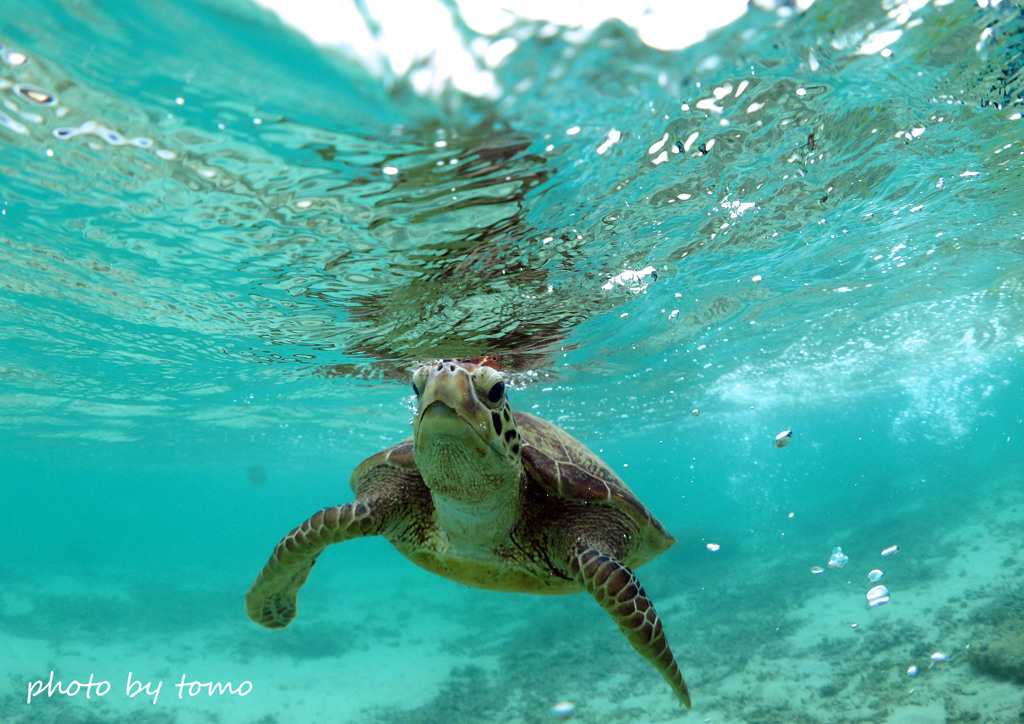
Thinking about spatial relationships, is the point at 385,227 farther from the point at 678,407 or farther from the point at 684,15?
the point at 678,407

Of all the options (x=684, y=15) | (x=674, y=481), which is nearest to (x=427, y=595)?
(x=684, y=15)

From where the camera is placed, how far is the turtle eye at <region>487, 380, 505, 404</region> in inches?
151

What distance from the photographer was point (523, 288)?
28.8ft

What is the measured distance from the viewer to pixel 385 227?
6.46m

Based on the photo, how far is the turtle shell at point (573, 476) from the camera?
504cm

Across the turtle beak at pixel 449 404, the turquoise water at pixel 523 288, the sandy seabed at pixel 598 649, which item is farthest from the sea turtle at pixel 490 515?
the sandy seabed at pixel 598 649

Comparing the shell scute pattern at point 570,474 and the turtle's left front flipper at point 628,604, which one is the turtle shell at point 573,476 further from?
the turtle's left front flipper at point 628,604

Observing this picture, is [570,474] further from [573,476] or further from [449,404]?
[449,404]

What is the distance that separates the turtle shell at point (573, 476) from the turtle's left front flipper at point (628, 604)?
0.74 metres

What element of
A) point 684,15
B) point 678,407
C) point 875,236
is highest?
point 678,407

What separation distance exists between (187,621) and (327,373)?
14151 mm

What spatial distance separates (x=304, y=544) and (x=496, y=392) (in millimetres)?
A: 2463

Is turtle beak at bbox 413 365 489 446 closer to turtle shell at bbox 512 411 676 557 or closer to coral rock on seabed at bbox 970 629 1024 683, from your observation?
turtle shell at bbox 512 411 676 557

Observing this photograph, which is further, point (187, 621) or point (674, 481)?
point (674, 481)
